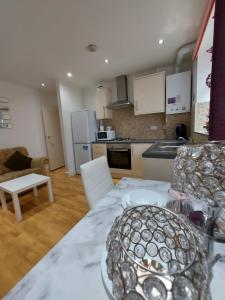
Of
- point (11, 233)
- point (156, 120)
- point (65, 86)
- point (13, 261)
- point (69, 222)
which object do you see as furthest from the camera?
point (65, 86)

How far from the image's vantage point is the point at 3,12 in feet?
4.67

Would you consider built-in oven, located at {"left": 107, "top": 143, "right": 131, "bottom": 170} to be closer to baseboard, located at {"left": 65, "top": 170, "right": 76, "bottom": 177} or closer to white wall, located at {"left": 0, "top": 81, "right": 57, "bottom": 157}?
baseboard, located at {"left": 65, "top": 170, "right": 76, "bottom": 177}

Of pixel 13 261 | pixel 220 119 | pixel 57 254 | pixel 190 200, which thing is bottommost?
pixel 13 261

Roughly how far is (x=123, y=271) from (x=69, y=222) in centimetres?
189

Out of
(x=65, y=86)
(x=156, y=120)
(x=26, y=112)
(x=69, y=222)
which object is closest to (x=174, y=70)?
(x=156, y=120)

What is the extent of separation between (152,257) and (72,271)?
30 cm

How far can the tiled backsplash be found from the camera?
9.98ft

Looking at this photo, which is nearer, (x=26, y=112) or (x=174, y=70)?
(x=174, y=70)

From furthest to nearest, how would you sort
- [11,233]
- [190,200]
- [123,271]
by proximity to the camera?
[11,233]
[190,200]
[123,271]

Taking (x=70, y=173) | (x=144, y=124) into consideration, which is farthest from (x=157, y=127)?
(x=70, y=173)

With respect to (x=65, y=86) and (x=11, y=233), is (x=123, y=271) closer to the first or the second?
(x=11, y=233)

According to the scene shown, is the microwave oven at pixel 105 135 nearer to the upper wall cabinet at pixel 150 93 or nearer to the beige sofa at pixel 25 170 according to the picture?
the upper wall cabinet at pixel 150 93

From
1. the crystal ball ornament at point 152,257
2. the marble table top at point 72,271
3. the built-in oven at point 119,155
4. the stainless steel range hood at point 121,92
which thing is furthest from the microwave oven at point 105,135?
the crystal ball ornament at point 152,257

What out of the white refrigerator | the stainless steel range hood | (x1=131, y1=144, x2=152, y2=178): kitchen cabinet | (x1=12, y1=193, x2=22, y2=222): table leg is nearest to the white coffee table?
(x1=12, y1=193, x2=22, y2=222): table leg
